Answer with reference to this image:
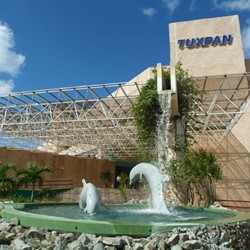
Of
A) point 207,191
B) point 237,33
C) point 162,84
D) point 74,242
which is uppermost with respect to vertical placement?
point 237,33

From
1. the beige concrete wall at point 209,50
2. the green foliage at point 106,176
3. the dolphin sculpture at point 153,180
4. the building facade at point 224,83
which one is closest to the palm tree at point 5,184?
the dolphin sculpture at point 153,180

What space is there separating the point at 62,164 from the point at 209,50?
15476 millimetres

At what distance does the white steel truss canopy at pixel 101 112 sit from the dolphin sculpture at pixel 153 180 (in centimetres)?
740

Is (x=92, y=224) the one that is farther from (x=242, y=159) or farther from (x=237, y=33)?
(x=237, y=33)

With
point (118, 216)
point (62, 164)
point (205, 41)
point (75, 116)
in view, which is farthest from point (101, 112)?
point (118, 216)

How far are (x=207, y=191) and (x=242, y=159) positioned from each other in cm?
520

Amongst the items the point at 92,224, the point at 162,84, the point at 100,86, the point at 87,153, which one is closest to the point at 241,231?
the point at 92,224

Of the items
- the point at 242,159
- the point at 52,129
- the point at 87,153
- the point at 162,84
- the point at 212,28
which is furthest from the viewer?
the point at 87,153

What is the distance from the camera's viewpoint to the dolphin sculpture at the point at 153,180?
7898 millimetres

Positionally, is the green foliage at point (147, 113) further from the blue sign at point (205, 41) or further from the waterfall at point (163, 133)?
the blue sign at point (205, 41)

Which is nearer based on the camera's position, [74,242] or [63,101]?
[74,242]

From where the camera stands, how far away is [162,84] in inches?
448

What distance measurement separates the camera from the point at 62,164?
26.8m

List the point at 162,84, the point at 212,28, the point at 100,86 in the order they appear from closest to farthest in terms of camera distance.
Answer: the point at 162,84 < the point at 100,86 < the point at 212,28
